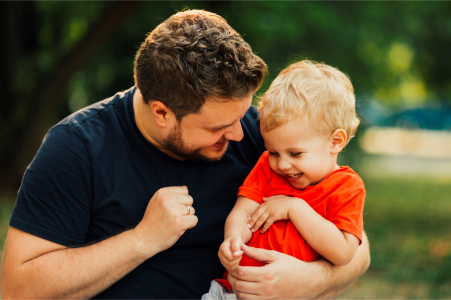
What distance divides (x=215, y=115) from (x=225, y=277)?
32.8 inches

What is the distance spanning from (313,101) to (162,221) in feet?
2.87

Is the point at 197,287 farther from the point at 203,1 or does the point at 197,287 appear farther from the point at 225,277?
the point at 203,1

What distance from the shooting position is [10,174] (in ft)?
26.5

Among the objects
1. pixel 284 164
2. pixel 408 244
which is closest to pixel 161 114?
pixel 284 164

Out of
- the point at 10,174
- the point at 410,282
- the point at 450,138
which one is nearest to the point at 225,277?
the point at 410,282

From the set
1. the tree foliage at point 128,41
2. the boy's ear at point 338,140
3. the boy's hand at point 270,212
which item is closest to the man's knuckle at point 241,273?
the boy's hand at point 270,212

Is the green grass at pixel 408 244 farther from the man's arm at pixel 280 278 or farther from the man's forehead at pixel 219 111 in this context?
the man's forehead at pixel 219 111

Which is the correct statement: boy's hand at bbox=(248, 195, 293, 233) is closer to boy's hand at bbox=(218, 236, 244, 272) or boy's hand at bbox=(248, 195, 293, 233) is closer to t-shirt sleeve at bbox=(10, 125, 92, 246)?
boy's hand at bbox=(218, 236, 244, 272)

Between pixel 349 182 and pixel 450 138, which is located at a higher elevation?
pixel 349 182

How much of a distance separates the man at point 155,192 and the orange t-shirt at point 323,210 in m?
0.10

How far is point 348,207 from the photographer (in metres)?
2.01

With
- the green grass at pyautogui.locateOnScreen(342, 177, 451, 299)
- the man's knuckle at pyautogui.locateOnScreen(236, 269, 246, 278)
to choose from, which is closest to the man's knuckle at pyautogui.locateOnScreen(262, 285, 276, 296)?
the man's knuckle at pyautogui.locateOnScreen(236, 269, 246, 278)

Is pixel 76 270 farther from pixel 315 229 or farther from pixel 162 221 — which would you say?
pixel 315 229

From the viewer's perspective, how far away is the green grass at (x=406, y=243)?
5195 mm
